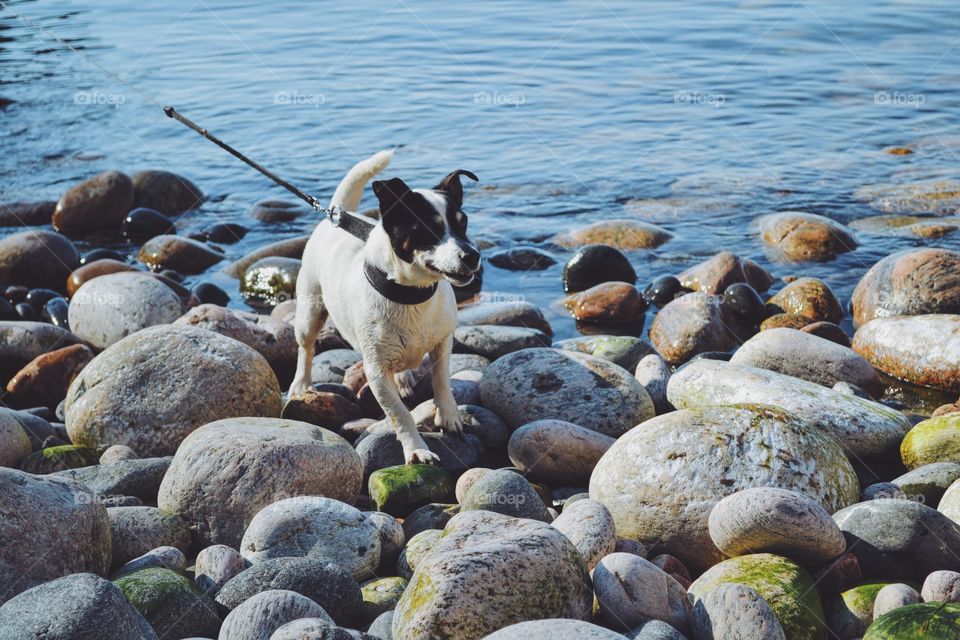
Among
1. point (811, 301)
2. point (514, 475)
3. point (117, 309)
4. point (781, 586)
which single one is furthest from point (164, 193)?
point (781, 586)

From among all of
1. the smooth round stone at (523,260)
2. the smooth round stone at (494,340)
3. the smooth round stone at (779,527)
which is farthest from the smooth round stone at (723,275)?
the smooth round stone at (779,527)

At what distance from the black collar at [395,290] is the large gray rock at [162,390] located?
150 cm

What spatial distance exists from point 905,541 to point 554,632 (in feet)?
6.95

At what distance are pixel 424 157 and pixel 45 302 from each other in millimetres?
6583

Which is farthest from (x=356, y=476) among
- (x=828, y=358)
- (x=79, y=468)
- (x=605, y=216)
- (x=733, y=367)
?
(x=605, y=216)

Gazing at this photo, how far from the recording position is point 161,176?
48.3 ft

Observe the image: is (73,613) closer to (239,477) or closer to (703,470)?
(239,477)

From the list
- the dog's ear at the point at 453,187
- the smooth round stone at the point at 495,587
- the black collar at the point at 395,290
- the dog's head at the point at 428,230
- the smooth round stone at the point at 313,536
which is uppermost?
the dog's ear at the point at 453,187

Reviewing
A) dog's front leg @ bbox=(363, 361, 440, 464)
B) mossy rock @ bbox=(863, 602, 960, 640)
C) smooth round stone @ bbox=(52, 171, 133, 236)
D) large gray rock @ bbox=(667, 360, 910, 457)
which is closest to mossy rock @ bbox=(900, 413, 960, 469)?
large gray rock @ bbox=(667, 360, 910, 457)

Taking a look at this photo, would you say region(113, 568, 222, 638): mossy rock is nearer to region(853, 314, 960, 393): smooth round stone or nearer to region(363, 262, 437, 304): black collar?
region(363, 262, 437, 304): black collar

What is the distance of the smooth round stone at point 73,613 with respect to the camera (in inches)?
147

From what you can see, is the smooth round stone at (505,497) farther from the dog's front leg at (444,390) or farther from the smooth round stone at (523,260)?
the smooth round stone at (523,260)

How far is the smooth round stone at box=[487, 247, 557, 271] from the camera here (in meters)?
11.5

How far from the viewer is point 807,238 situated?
37.5 ft
